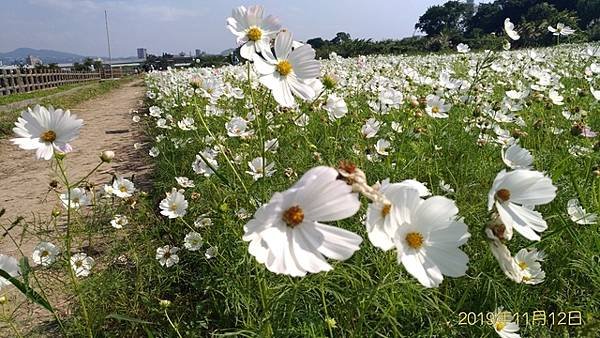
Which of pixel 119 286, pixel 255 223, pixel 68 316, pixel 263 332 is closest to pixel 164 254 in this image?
pixel 119 286

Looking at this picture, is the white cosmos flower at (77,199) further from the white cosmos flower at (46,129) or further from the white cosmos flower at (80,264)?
the white cosmos flower at (46,129)

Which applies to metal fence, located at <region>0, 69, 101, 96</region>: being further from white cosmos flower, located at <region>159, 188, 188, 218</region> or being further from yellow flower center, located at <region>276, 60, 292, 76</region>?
yellow flower center, located at <region>276, 60, 292, 76</region>

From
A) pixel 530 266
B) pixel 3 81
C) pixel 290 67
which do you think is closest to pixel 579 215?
pixel 530 266

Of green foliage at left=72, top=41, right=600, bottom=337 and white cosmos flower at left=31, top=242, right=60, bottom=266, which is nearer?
green foliage at left=72, top=41, right=600, bottom=337

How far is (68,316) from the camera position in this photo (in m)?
1.48

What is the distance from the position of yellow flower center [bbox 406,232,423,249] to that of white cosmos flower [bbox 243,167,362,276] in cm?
9

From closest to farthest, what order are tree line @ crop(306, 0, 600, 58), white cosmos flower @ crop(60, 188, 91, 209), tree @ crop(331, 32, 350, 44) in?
white cosmos flower @ crop(60, 188, 91, 209)
tree line @ crop(306, 0, 600, 58)
tree @ crop(331, 32, 350, 44)

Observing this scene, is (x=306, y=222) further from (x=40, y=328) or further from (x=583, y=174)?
(x=583, y=174)

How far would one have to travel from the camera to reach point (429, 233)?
1.97 feet

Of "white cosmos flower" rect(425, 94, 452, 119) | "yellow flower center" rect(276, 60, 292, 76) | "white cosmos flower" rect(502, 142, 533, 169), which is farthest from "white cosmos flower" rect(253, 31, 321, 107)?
"white cosmos flower" rect(425, 94, 452, 119)

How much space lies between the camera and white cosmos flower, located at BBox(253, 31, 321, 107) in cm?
88

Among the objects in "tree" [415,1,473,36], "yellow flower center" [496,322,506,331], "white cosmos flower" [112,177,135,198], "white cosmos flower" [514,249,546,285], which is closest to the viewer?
"yellow flower center" [496,322,506,331]

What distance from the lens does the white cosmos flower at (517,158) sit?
37.8 inches

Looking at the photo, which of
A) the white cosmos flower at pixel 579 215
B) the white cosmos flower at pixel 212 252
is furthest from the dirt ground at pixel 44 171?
the white cosmos flower at pixel 579 215
